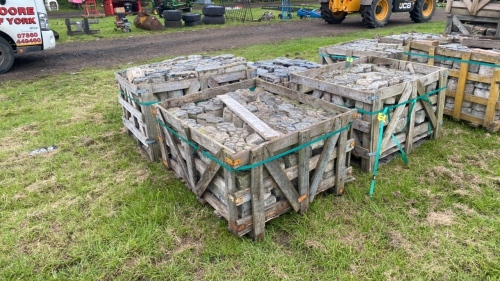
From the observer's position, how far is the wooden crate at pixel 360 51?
24.0 feet

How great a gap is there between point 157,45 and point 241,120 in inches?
483

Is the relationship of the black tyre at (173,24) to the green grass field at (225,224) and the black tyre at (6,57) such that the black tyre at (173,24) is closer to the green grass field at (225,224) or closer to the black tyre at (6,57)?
the black tyre at (6,57)

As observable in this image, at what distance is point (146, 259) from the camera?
397cm

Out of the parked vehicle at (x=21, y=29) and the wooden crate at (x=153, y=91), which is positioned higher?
the parked vehicle at (x=21, y=29)

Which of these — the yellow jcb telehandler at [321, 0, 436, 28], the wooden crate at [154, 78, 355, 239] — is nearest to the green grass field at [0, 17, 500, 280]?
the wooden crate at [154, 78, 355, 239]

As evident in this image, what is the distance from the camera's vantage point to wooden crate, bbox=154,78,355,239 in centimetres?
389

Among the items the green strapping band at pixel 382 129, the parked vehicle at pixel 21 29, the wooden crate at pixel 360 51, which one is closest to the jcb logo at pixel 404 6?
the wooden crate at pixel 360 51

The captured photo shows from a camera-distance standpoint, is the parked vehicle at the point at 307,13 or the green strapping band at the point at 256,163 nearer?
the green strapping band at the point at 256,163

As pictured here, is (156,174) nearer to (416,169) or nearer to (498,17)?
(416,169)

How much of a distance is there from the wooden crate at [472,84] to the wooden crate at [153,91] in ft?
12.6

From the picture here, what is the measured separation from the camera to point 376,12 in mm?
18703

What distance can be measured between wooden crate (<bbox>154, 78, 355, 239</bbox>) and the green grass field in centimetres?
27

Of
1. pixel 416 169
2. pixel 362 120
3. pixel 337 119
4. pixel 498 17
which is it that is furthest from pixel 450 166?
pixel 498 17

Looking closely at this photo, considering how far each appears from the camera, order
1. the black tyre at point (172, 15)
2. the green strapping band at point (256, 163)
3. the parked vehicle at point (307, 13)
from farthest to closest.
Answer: the parked vehicle at point (307, 13), the black tyre at point (172, 15), the green strapping band at point (256, 163)
